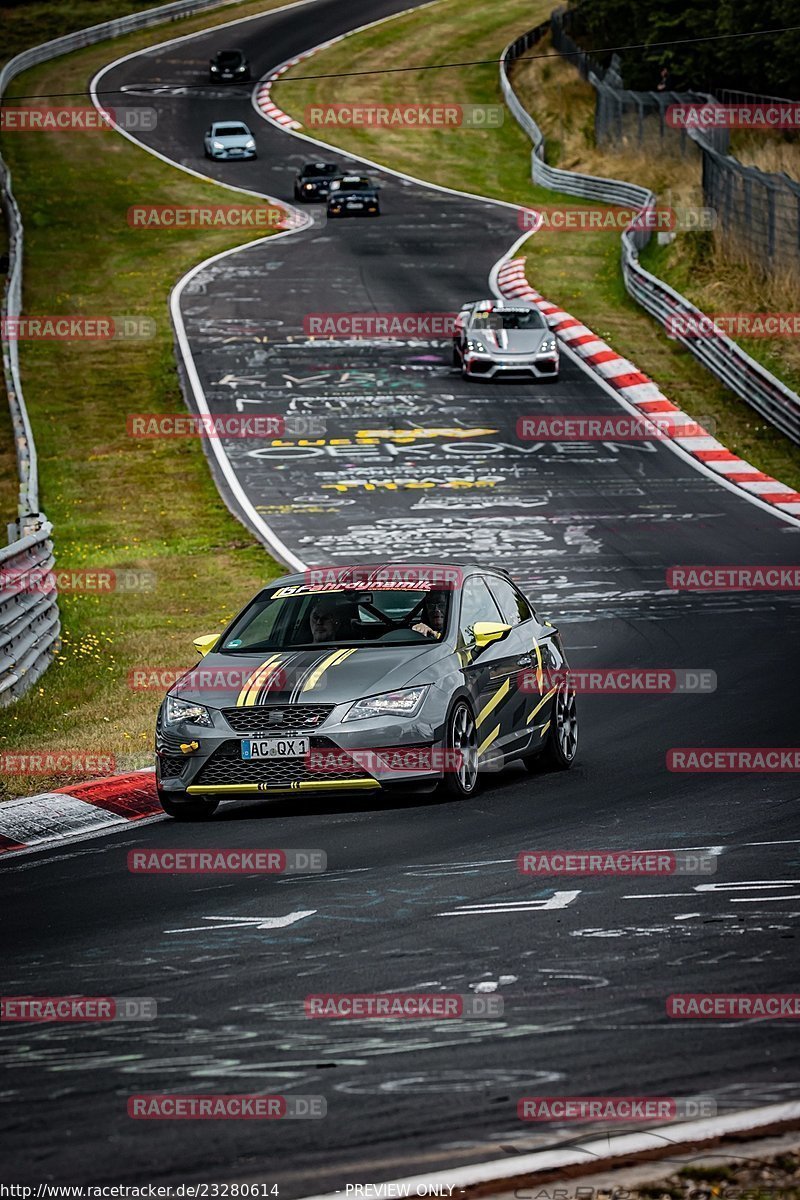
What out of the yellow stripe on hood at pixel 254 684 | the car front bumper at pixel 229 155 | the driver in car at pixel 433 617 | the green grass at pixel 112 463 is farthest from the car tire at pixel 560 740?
the car front bumper at pixel 229 155

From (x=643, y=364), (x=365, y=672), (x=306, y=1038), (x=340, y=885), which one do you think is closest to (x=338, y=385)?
(x=643, y=364)

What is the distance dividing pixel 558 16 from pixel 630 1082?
262 ft

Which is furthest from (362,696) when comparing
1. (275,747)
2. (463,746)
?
(463,746)

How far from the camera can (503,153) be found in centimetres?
6531

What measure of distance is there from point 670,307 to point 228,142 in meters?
29.2

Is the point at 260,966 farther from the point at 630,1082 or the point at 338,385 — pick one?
the point at 338,385

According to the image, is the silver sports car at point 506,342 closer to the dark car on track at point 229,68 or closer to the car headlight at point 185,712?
the car headlight at point 185,712

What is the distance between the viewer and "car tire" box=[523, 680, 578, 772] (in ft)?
41.1

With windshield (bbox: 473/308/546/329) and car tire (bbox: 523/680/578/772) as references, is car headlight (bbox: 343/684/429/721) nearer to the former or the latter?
car tire (bbox: 523/680/578/772)

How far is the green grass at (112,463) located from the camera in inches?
612

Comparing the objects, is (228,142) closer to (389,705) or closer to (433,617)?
(433,617)

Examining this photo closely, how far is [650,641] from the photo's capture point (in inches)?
709

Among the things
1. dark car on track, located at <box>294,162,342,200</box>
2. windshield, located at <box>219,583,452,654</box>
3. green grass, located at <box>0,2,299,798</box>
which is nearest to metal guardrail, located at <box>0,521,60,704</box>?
green grass, located at <box>0,2,299,798</box>

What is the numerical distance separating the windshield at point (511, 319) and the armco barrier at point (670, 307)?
130 inches
